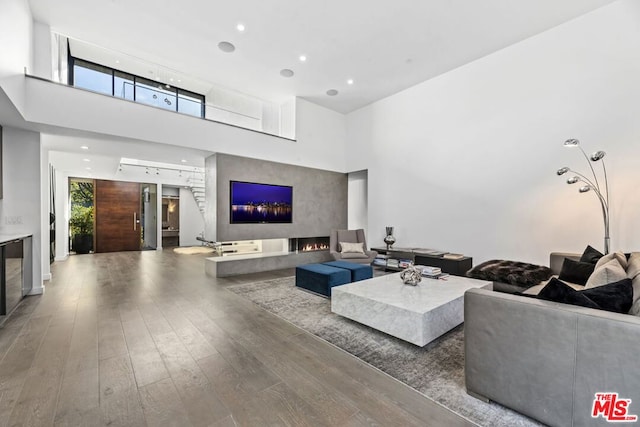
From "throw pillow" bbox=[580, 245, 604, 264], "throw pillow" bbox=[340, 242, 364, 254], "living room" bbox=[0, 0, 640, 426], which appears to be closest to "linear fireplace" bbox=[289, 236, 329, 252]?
"throw pillow" bbox=[340, 242, 364, 254]

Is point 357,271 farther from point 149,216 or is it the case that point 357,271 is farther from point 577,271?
point 149,216

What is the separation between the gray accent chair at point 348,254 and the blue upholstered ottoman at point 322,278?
128cm

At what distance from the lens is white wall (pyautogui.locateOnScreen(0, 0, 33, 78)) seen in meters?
2.69

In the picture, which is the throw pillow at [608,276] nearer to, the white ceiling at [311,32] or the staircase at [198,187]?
the white ceiling at [311,32]

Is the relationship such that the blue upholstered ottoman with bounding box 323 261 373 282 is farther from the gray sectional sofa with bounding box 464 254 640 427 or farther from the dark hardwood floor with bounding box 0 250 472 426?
the gray sectional sofa with bounding box 464 254 640 427

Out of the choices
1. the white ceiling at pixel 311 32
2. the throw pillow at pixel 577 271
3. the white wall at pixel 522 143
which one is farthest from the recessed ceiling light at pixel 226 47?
the throw pillow at pixel 577 271

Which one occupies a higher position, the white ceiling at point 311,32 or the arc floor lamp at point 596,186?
the white ceiling at point 311,32

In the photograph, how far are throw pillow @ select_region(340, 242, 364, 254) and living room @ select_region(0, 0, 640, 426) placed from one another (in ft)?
3.43

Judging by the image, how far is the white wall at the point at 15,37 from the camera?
2688 millimetres

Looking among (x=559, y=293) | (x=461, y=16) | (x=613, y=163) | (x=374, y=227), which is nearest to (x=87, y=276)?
(x=374, y=227)

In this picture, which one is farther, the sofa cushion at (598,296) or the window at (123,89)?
the window at (123,89)

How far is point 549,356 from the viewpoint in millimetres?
1352

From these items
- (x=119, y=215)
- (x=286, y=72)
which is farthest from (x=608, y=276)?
(x=119, y=215)

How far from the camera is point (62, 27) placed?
4.18m
